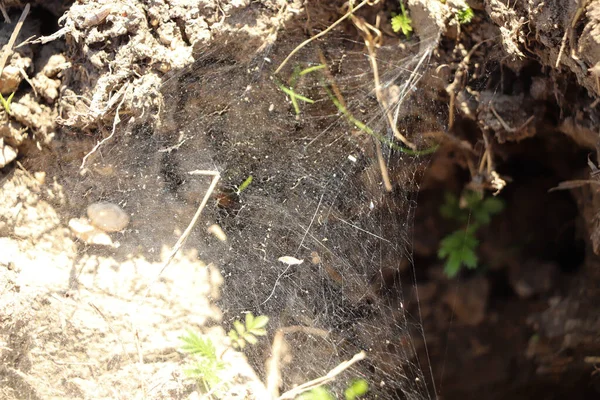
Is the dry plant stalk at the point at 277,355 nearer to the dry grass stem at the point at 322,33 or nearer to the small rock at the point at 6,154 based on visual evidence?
the dry grass stem at the point at 322,33

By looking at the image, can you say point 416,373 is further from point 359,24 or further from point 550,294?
point 359,24

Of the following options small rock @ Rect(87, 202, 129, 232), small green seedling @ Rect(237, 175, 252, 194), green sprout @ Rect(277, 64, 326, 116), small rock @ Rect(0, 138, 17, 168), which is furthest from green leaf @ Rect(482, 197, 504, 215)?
small rock @ Rect(0, 138, 17, 168)

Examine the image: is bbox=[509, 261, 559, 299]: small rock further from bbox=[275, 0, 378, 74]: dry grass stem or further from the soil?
bbox=[275, 0, 378, 74]: dry grass stem

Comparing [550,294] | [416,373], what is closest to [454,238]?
[550,294]

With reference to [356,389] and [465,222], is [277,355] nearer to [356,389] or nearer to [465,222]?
[356,389]

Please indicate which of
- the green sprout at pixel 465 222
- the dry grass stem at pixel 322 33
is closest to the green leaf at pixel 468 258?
the green sprout at pixel 465 222

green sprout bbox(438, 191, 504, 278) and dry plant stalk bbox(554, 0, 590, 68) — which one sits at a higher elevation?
dry plant stalk bbox(554, 0, 590, 68)
